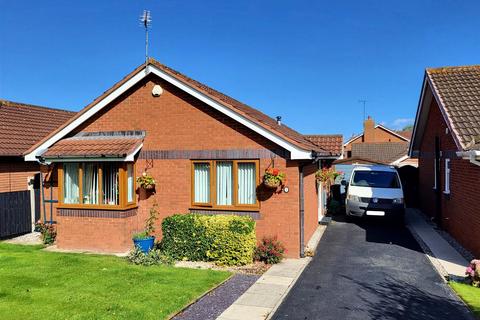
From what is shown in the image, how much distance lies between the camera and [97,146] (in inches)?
455

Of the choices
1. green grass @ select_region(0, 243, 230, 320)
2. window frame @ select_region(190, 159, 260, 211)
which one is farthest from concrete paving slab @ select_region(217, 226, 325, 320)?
window frame @ select_region(190, 159, 260, 211)

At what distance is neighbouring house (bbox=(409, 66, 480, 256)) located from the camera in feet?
32.9

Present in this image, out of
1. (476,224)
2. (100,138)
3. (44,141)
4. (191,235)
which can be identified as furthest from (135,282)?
(476,224)

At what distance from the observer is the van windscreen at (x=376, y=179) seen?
15.3m

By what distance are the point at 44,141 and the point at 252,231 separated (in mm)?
7227

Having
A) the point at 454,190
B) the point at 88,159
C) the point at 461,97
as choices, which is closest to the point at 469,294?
the point at 454,190

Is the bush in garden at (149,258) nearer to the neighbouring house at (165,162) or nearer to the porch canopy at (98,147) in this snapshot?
the neighbouring house at (165,162)

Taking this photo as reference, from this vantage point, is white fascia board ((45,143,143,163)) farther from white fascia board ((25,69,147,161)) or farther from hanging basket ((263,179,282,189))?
hanging basket ((263,179,282,189))

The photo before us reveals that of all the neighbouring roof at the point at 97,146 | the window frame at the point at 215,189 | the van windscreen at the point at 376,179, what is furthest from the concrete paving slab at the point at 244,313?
the van windscreen at the point at 376,179

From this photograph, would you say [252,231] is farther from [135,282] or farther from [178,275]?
[135,282]

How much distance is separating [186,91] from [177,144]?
61.4 inches

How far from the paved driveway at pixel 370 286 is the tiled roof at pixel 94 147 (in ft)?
19.6

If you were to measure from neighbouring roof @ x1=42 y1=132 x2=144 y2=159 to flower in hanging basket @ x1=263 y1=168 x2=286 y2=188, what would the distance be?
392cm

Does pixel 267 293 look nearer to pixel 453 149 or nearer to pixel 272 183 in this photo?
pixel 272 183
